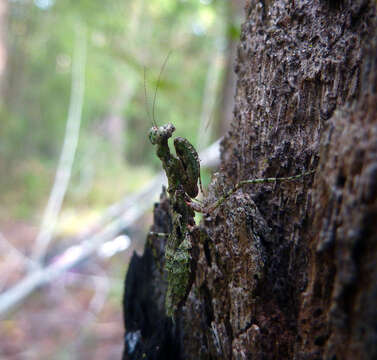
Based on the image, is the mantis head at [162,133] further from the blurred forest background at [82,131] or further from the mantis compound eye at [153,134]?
the blurred forest background at [82,131]

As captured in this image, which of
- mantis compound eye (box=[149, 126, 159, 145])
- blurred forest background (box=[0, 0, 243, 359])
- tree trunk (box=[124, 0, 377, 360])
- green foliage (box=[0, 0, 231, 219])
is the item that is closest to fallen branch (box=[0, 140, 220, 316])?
blurred forest background (box=[0, 0, 243, 359])

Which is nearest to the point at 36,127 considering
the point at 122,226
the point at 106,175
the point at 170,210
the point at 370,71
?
the point at 106,175

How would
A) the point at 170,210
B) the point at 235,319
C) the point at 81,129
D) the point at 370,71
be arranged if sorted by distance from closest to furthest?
the point at 370,71
the point at 235,319
the point at 170,210
the point at 81,129

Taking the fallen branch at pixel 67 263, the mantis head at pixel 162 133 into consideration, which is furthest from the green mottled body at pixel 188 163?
the fallen branch at pixel 67 263

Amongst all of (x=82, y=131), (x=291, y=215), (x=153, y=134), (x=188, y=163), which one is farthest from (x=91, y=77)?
(x=291, y=215)

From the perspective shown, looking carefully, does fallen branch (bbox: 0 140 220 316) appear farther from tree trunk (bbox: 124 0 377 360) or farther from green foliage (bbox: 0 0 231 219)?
green foliage (bbox: 0 0 231 219)

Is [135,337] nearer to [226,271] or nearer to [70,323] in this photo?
[226,271]
